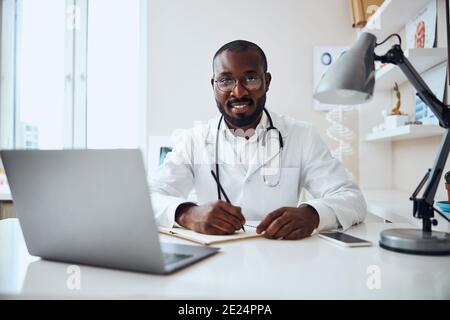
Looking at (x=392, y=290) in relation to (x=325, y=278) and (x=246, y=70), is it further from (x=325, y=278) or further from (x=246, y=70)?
(x=246, y=70)

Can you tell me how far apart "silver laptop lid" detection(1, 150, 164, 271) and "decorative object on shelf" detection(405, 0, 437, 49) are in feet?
4.97

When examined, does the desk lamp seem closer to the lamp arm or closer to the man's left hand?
the lamp arm

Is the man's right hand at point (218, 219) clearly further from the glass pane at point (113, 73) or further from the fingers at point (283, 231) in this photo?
the glass pane at point (113, 73)

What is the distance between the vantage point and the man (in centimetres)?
134

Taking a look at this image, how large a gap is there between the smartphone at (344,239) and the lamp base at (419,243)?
0.15 ft

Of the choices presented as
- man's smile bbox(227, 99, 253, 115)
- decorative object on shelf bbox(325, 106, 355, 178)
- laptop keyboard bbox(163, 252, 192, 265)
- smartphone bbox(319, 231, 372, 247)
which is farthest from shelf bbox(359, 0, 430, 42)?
laptop keyboard bbox(163, 252, 192, 265)

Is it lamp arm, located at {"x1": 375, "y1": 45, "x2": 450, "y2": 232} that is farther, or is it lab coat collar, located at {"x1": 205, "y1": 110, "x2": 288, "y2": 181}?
lab coat collar, located at {"x1": 205, "y1": 110, "x2": 288, "y2": 181}

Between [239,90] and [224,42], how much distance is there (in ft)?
4.17

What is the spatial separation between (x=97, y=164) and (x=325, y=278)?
0.40 metres

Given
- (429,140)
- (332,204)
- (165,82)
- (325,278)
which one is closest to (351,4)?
(429,140)

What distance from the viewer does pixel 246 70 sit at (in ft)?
4.42

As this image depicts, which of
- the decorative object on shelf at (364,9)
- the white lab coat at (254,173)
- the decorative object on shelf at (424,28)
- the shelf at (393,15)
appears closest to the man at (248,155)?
the white lab coat at (254,173)

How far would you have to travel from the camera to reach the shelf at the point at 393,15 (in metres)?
1.77

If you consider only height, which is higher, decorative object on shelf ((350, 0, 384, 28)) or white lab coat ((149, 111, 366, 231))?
decorative object on shelf ((350, 0, 384, 28))
